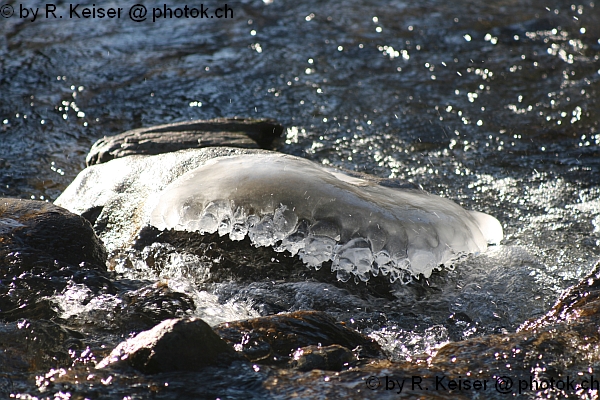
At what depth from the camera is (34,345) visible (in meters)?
2.83

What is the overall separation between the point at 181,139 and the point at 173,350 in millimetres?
3135

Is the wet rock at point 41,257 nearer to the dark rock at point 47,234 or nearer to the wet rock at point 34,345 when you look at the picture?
the dark rock at point 47,234

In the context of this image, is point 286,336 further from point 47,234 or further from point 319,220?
point 47,234

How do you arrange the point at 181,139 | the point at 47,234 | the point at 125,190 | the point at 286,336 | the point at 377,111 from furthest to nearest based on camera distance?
the point at 377,111 → the point at 181,139 → the point at 125,190 → the point at 47,234 → the point at 286,336

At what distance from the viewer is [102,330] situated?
3.03 meters

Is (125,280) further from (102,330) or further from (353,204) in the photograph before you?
(353,204)

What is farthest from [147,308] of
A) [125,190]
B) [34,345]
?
[125,190]

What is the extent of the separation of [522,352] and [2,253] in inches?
97.1

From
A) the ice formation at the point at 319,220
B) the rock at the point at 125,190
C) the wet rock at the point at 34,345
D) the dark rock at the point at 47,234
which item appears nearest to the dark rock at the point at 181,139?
the rock at the point at 125,190

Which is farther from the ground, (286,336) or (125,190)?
(125,190)

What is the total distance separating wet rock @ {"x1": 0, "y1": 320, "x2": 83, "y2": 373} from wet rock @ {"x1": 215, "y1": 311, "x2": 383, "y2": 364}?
25.1 inches

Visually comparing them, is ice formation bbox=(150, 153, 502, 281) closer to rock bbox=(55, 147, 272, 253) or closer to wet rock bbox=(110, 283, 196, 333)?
rock bbox=(55, 147, 272, 253)

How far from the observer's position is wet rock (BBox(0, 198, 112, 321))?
3.18 metres

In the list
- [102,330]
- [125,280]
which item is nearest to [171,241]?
[125,280]
